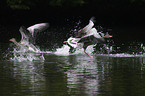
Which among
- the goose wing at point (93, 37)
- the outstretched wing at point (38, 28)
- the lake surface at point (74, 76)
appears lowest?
the lake surface at point (74, 76)

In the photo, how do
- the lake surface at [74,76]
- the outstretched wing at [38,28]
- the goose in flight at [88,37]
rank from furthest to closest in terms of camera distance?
the outstretched wing at [38,28], the goose in flight at [88,37], the lake surface at [74,76]

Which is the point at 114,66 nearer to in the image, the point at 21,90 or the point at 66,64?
the point at 66,64

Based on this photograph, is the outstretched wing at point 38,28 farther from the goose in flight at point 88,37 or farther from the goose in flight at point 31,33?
the goose in flight at point 88,37

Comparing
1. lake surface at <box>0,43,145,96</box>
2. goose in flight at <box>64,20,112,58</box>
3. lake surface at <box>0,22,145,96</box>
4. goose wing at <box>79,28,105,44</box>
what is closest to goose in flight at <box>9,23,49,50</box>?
lake surface at <box>0,22,145,96</box>

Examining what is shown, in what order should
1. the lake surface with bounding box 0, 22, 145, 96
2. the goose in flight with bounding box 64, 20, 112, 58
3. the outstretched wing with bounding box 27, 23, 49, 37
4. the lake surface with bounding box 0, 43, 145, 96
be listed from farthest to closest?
the outstretched wing with bounding box 27, 23, 49, 37 < the goose in flight with bounding box 64, 20, 112, 58 < the lake surface with bounding box 0, 22, 145, 96 < the lake surface with bounding box 0, 43, 145, 96

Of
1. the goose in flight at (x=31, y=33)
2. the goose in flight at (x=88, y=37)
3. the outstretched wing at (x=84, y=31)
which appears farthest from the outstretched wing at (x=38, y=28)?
the outstretched wing at (x=84, y=31)

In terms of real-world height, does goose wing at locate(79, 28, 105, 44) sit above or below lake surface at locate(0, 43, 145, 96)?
above

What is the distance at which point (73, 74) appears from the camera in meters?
17.1

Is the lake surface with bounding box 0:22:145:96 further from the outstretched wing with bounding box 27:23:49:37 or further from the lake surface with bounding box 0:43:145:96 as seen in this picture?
the outstretched wing with bounding box 27:23:49:37

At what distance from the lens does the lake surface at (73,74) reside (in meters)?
13.2

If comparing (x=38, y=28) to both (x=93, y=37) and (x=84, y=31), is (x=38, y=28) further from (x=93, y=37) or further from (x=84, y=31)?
(x=93, y=37)

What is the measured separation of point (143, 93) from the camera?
1277 cm

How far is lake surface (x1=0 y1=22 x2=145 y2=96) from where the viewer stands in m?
13.2

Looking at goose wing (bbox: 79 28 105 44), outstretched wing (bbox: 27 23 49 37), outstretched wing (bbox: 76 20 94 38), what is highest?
outstretched wing (bbox: 27 23 49 37)
